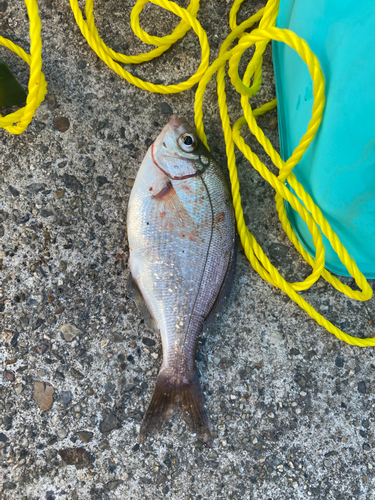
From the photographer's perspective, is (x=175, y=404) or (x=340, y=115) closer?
(x=340, y=115)

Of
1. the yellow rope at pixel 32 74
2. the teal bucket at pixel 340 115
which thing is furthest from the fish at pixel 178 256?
the yellow rope at pixel 32 74

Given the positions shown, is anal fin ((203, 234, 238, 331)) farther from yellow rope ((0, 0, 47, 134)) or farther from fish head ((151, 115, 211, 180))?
yellow rope ((0, 0, 47, 134))

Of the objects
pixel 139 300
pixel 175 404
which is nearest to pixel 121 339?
Answer: pixel 139 300

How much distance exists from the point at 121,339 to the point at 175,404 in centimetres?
36

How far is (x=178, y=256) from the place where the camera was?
56.9 inches

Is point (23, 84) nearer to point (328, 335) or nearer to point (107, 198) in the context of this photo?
point (107, 198)

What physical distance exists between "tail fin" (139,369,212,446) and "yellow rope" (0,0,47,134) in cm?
121

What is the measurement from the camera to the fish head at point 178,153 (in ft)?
4.81

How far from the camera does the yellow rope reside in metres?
1.37

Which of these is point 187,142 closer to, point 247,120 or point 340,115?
point 247,120

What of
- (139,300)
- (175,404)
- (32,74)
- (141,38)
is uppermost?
(32,74)

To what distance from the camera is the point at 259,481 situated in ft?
4.88

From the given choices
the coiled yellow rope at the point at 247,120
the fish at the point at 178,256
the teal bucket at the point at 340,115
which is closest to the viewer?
the teal bucket at the point at 340,115

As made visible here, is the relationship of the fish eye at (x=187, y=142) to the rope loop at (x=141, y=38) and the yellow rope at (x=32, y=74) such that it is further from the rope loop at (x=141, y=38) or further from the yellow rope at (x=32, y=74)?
the yellow rope at (x=32, y=74)
